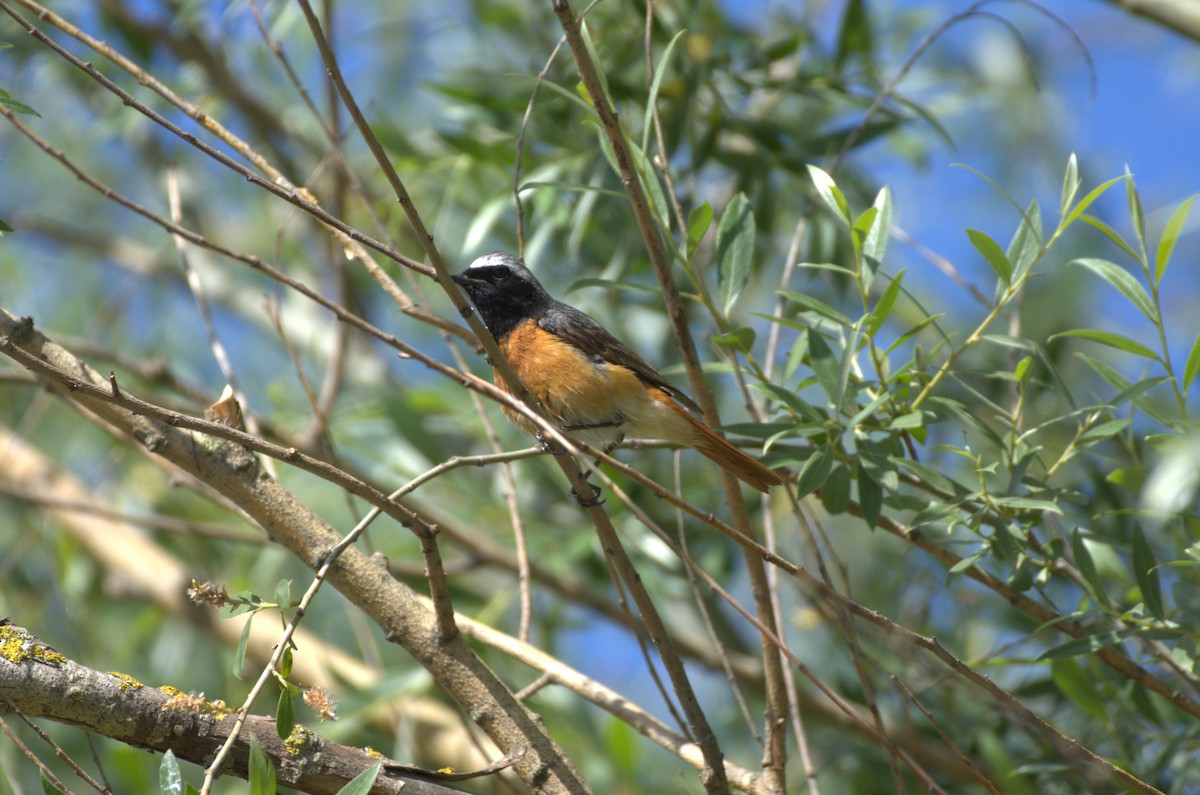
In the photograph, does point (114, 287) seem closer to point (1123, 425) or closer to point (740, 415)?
point (740, 415)

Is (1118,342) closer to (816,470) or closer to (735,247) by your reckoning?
(816,470)

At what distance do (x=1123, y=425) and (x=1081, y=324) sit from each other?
3.04m

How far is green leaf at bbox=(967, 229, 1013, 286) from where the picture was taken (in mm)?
2359

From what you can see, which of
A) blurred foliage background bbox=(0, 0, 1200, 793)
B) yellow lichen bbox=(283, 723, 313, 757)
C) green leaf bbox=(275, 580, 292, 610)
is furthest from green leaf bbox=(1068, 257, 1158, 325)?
yellow lichen bbox=(283, 723, 313, 757)

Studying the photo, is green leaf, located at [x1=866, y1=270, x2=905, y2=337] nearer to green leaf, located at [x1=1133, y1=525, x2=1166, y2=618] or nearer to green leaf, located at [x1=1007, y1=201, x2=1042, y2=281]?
green leaf, located at [x1=1007, y1=201, x2=1042, y2=281]

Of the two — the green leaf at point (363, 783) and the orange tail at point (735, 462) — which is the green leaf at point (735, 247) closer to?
the orange tail at point (735, 462)

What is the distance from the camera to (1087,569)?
2482 millimetres

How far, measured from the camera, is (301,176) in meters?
6.27

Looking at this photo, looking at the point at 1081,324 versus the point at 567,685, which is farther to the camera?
the point at 1081,324

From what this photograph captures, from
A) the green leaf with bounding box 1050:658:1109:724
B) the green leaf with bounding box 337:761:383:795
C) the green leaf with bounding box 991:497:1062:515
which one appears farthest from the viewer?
the green leaf with bounding box 1050:658:1109:724

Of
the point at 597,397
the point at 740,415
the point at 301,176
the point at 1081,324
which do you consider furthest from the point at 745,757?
the point at 301,176

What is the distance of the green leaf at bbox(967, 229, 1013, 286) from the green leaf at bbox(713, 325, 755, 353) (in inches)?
21.3

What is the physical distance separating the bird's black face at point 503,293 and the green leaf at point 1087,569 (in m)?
2.05

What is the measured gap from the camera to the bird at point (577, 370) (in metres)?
3.72
